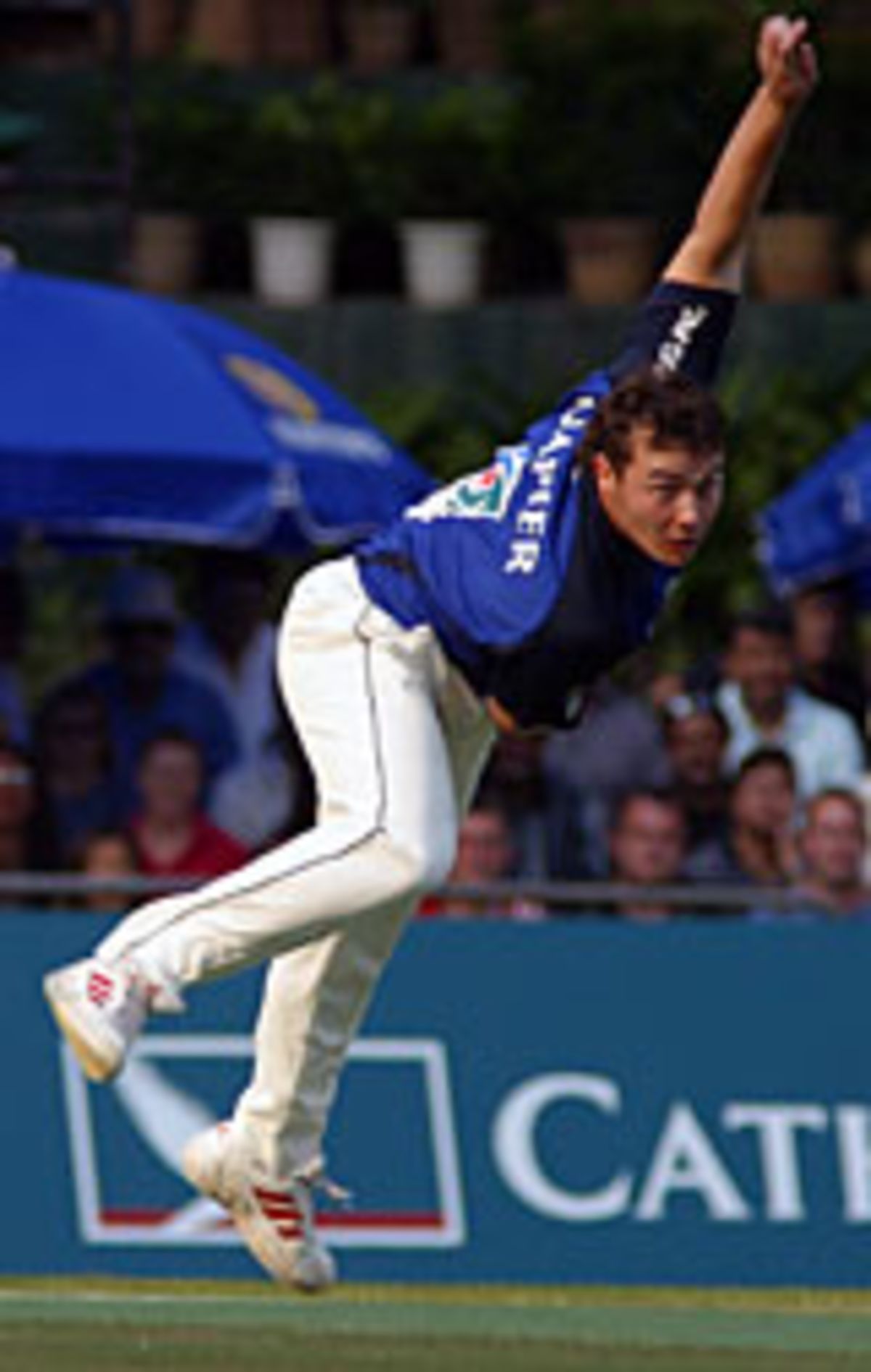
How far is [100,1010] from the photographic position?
32.8 feet

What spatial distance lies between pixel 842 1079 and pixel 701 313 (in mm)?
3837

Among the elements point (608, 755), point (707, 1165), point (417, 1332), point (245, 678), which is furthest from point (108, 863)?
point (417, 1332)

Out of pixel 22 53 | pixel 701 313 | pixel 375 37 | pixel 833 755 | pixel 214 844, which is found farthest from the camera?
pixel 375 37

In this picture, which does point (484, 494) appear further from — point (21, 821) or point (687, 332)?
point (21, 821)

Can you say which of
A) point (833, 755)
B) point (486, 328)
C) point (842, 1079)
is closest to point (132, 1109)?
point (842, 1079)

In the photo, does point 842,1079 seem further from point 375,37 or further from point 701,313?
point 375,37

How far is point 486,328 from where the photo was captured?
21453 mm

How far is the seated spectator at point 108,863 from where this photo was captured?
13664mm

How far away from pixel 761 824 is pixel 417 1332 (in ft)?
12.5

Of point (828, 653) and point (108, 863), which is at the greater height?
point (828, 653)

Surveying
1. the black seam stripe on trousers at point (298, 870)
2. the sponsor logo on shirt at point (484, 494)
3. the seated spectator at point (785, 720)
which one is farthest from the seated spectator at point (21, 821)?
the black seam stripe on trousers at point (298, 870)

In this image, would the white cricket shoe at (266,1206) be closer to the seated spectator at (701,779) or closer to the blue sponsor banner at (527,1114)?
the blue sponsor banner at (527,1114)

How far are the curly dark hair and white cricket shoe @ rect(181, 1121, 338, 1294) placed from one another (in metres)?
1.93

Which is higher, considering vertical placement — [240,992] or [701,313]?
[701,313]
